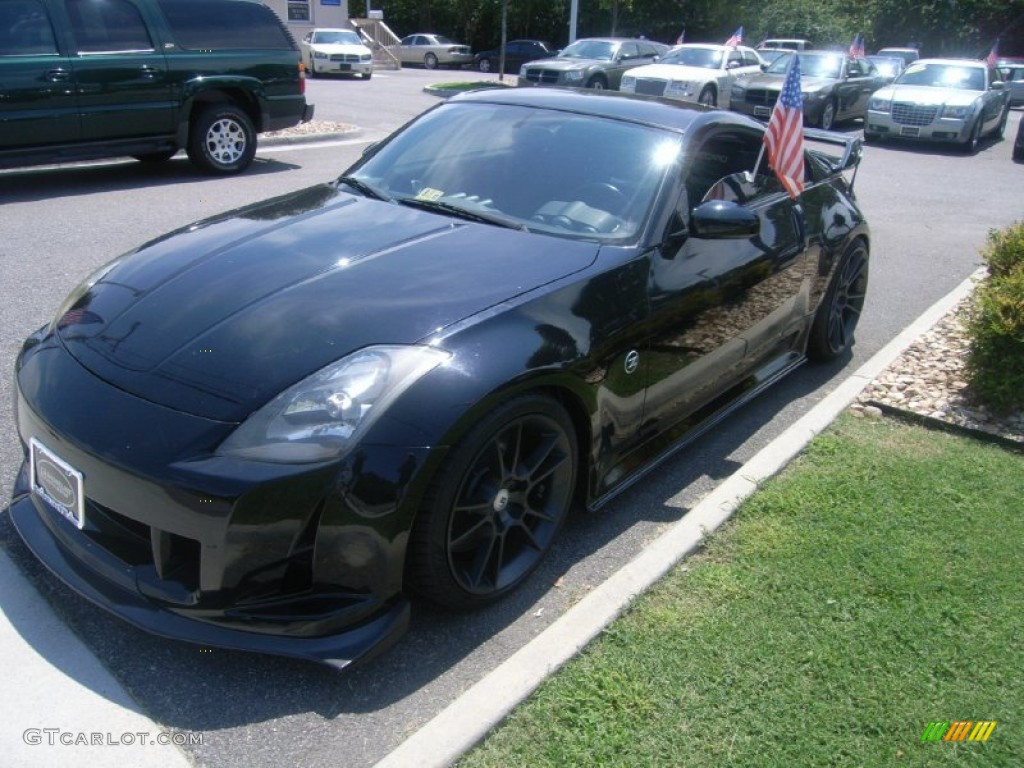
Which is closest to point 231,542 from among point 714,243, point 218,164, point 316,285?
point 316,285

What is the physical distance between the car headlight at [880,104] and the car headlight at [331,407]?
1657cm

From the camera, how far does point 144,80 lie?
888 centimetres

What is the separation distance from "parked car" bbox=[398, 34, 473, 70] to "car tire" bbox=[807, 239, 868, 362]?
113 ft

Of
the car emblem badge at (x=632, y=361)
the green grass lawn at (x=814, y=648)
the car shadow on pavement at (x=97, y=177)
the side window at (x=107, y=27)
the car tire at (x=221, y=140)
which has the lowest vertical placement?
the green grass lawn at (x=814, y=648)

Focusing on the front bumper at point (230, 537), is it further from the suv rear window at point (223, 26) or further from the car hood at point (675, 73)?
the car hood at point (675, 73)

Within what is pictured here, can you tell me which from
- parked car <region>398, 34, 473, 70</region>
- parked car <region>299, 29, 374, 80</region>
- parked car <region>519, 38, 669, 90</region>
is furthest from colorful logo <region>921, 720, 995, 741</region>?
parked car <region>398, 34, 473, 70</region>

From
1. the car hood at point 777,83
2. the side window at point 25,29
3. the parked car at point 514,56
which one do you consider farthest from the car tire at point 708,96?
the parked car at point 514,56

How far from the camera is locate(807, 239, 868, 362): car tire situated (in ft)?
16.9

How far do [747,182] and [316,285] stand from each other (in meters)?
2.32

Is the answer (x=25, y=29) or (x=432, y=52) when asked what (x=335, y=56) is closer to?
(x=432, y=52)

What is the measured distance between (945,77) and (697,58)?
529 cm

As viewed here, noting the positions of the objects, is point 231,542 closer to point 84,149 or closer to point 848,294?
point 848,294

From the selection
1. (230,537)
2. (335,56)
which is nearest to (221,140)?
(230,537)

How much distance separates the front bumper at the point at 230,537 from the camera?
236cm
